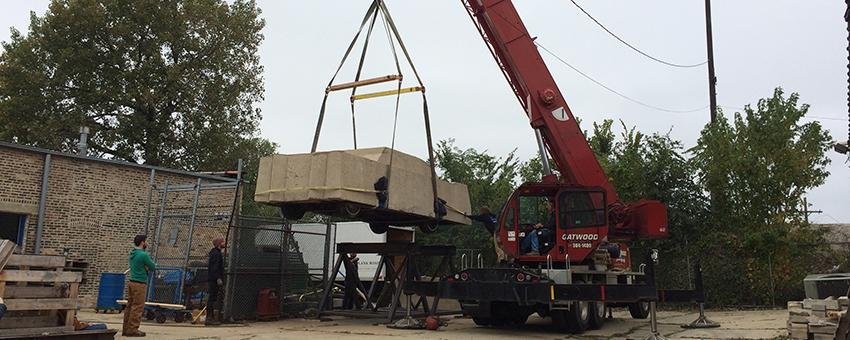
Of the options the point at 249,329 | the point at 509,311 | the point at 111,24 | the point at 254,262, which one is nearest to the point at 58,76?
the point at 111,24

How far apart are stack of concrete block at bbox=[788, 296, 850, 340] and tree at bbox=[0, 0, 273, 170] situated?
24554 mm

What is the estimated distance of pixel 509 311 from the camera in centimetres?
1246

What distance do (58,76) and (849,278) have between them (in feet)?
91.9

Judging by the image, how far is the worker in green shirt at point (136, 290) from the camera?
970 centimetres

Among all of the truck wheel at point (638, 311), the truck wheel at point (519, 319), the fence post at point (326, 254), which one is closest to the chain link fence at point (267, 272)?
the fence post at point (326, 254)

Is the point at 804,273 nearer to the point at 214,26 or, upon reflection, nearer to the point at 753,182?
the point at 753,182

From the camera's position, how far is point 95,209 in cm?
1655

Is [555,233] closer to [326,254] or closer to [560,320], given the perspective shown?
[560,320]

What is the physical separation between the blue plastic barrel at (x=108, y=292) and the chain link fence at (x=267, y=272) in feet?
13.3

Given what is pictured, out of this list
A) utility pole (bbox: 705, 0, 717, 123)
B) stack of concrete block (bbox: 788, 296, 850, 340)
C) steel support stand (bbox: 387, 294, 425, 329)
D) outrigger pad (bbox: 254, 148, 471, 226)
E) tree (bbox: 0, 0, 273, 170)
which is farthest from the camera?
tree (bbox: 0, 0, 273, 170)

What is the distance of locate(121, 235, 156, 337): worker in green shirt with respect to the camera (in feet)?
31.8

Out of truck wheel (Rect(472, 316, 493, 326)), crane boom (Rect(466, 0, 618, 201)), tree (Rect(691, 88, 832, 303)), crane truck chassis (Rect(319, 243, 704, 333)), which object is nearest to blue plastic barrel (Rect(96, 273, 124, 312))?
crane truck chassis (Rect(319, 243, 704, 333))

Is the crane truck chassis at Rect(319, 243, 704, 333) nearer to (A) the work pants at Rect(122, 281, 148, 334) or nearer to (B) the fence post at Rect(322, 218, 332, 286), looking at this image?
(B) the fence post at Rect(322, 218, 332, 286)

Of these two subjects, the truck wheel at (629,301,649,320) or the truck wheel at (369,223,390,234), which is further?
the truck wheel at (629,301,649,320)
